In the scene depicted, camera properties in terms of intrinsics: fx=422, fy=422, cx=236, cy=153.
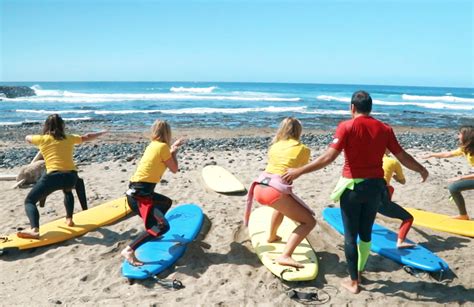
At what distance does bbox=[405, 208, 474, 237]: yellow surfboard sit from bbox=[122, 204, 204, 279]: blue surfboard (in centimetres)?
327

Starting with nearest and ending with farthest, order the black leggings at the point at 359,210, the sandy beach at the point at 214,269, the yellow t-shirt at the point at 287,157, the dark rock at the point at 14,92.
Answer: the black leggings at the point at 359,210, the sandy beach at the point at 214,269, the yellow t-shirt at the point at 287,157, the dark rock at the point at 14,92

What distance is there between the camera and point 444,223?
6234 millimetres

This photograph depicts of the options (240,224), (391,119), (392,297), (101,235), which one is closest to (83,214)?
(101,235)

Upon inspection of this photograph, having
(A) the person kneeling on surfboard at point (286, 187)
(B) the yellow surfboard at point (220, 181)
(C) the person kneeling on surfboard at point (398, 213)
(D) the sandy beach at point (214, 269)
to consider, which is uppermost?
(A) the person kneeling on surfboard at point (286, 187)

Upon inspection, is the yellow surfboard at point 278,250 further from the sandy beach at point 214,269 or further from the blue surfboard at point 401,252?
the blue surfboard at point 401,252

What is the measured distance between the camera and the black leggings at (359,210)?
399 centimetres

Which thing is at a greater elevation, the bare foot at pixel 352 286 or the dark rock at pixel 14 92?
the dark rock at pixel 14 92

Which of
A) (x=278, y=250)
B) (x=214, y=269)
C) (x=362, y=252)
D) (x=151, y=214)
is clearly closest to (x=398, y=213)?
(x=362, y=252)

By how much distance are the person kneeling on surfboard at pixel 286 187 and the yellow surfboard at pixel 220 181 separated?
303 centimetres

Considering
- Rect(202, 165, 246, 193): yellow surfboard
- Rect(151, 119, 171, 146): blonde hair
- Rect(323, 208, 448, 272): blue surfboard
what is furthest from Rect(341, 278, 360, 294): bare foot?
Rect(202, 165, 246, 193): yellow surfboard

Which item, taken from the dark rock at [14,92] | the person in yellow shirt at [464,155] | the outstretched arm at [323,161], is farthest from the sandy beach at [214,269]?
the dark rock at [14,92]

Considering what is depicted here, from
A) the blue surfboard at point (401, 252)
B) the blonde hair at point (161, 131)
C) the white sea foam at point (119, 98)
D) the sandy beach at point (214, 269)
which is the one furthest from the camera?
the white sea foam at point (119, 98)

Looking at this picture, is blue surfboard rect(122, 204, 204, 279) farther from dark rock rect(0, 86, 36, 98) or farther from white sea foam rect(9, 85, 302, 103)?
dark rock rect(0, 86, 36, 98)

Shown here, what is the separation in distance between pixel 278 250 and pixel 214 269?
817 millimetres
